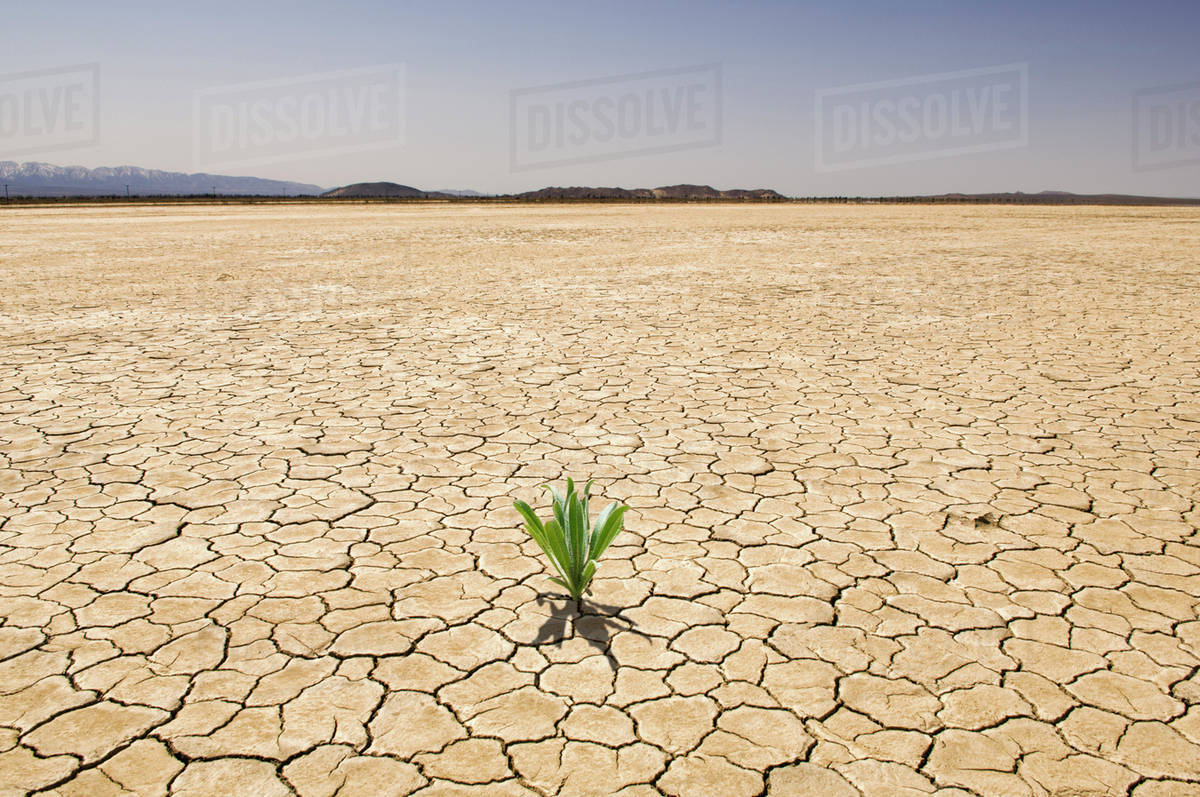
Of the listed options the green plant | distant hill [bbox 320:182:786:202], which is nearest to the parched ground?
the green plant

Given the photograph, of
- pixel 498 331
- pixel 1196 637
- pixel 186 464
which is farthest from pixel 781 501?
pixel 498 331

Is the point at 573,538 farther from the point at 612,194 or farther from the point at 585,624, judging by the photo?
the point at 612,194

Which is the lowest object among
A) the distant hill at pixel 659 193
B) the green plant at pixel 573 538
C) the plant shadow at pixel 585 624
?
the plant shadow at pixel 585 624

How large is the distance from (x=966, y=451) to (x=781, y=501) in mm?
1214

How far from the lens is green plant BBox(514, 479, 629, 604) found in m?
2.46

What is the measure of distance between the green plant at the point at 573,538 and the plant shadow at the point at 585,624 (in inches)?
1.9

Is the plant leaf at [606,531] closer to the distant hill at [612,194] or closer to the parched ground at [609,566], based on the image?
the parched ground at [609,566]

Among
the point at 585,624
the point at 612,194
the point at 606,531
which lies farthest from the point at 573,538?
the point at 612,194

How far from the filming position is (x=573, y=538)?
2.47 metres

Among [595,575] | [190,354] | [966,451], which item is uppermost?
[190,354]

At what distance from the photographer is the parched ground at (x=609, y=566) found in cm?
184

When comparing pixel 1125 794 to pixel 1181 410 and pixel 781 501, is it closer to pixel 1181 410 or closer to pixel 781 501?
pixel 781 501

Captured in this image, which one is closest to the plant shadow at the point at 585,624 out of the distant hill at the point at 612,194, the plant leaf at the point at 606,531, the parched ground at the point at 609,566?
the parched ground at the point at 609,566

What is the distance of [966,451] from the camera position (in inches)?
154
